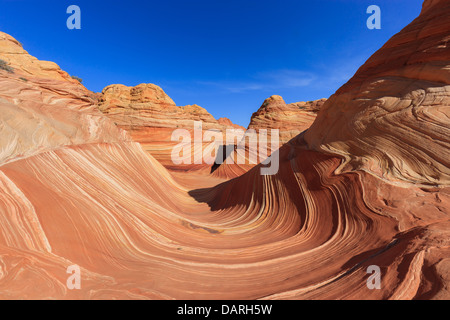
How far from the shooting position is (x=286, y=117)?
52.0 feet

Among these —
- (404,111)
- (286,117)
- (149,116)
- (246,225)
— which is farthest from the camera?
(149,116)

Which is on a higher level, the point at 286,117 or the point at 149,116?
the point at 149,116

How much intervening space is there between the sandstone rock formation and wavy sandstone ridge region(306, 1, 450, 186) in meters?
10.2

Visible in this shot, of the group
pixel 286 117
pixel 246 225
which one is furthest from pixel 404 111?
pixel 286 117

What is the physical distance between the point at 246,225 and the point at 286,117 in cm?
1294

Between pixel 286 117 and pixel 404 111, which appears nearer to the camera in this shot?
pixel 404 111

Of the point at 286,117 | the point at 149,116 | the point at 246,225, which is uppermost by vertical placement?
the point at 149,116

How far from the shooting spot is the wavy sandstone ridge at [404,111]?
9.57 ft

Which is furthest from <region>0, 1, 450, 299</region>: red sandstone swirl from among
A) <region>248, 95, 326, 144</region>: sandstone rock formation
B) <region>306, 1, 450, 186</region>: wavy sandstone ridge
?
<region>248, 95, 326, 144</region>: sandstone rock formation

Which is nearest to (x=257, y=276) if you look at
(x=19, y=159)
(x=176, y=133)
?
(x=19, y=159)

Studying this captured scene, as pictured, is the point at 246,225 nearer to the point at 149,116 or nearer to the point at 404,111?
the point at 404,111
